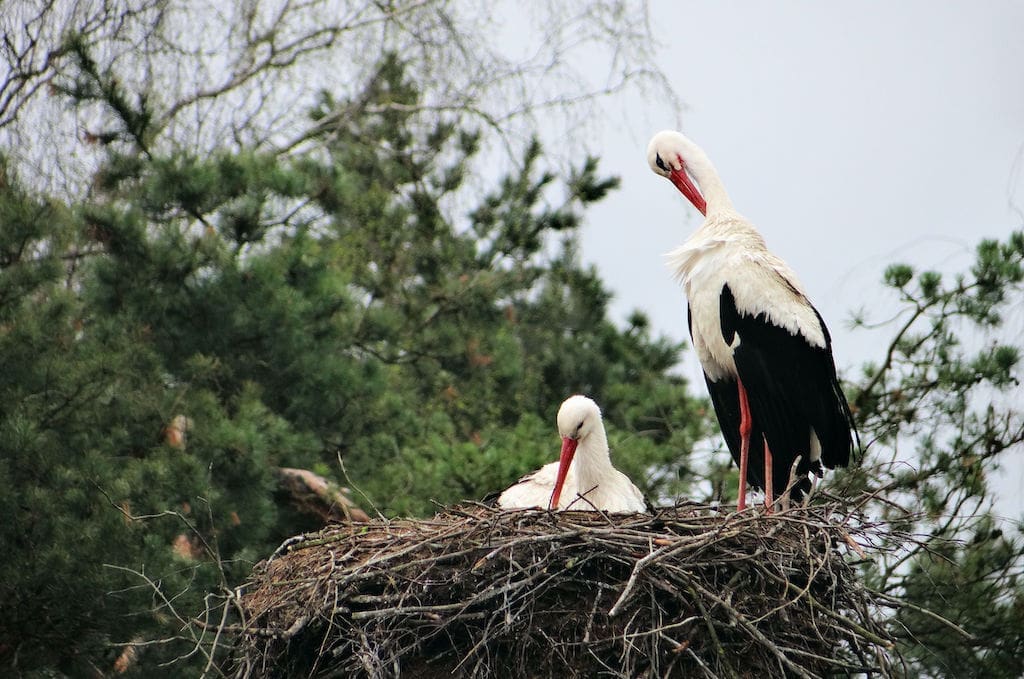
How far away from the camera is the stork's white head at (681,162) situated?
22.4ft

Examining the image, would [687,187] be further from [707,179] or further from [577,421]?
[577,421]

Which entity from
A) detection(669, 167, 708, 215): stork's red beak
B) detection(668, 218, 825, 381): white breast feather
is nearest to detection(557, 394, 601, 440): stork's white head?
detection(668, 218, 825, 381): white breast feather

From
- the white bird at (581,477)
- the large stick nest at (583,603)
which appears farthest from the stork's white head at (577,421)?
the large stick nest at (583,603)

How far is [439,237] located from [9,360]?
4.97 m

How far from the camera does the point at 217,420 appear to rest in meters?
8.22

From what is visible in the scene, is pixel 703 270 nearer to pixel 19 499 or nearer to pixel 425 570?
pixel 425 570

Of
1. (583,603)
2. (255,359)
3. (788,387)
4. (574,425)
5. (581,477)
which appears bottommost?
(583,603)

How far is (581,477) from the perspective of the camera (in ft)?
21.9

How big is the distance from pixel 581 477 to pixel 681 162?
147 centimetres

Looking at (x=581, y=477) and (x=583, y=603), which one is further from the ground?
(x=581, y=477)

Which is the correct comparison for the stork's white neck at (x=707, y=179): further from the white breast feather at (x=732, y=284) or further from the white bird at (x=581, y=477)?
the white bird at (x=581, y=477)

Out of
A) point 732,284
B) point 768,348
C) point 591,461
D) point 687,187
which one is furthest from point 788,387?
point 687,187

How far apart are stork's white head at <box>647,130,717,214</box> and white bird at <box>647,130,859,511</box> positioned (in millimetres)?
420

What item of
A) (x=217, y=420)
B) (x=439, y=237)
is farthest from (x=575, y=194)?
(x=217, y=420)
